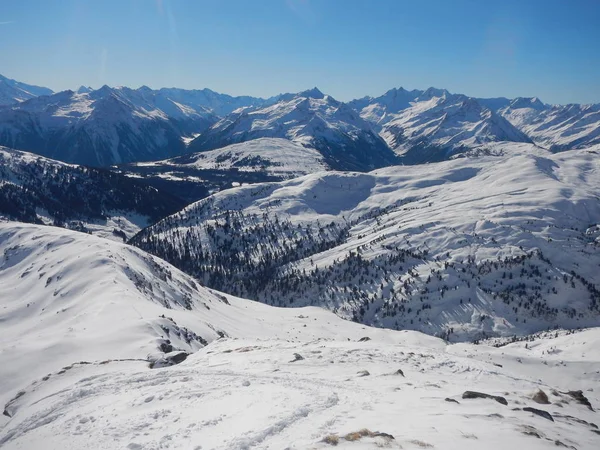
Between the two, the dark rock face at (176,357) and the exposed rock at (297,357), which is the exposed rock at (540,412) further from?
the dark rock face at (176,357)

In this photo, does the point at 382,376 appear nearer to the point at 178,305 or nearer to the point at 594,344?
the point at 178,305

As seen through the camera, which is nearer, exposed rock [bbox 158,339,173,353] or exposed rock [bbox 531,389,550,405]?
exposed rock [bbox 531,389,550,405]

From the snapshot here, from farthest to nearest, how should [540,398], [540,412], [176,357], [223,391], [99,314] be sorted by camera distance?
1. [99,314]
2. [176,357]
3. [540,398]
4. [223,391]
5. [540,412]

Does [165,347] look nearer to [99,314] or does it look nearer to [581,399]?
[99,314]

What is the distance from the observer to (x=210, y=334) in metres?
76.9

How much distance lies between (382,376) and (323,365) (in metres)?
6.91

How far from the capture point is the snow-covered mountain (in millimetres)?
23344

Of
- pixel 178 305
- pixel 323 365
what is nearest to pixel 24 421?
pixel 323 365

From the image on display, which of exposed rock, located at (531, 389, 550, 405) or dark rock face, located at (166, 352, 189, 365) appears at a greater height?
dark rock face, located at (166, 352, 189, 365)

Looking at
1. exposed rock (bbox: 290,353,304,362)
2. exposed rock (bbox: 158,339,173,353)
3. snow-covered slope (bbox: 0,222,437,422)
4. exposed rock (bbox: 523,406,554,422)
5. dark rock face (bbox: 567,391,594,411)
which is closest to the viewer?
exposed rock (bbox: 523,406,554,422)

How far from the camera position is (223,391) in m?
31.7

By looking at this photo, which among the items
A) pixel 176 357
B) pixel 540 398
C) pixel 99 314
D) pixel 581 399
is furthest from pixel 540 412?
pixel 99 314

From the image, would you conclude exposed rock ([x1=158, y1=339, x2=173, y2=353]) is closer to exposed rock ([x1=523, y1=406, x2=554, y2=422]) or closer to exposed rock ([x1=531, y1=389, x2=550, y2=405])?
exposed rock ([x1=523, y1=406, x2=554, y2=422])

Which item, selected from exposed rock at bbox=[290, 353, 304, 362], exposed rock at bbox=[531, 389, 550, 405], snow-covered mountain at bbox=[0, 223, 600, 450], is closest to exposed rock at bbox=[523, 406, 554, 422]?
snow-covered mountain at bbox=[0, 223, 600, 450]
